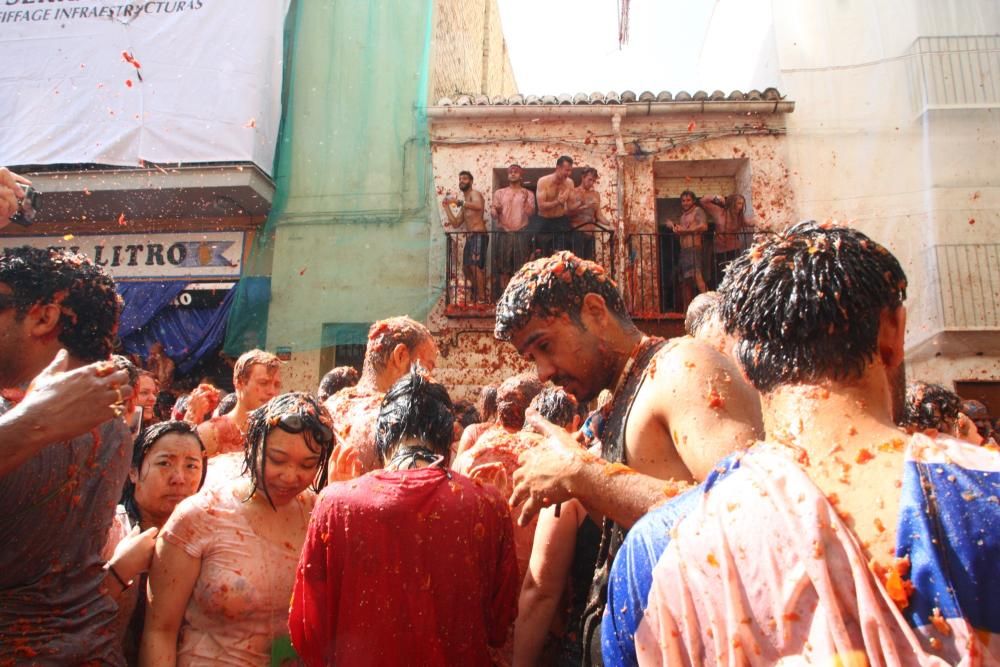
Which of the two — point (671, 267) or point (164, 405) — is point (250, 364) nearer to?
point (164, 405)

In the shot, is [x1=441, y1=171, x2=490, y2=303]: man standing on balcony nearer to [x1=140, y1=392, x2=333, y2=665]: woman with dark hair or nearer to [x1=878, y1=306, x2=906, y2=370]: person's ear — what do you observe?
[x1=140, y1=392, x2=333, y2=665]: woman with dark hair

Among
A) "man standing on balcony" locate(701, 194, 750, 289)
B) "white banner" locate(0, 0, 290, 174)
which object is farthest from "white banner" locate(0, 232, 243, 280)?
"man standing on balcony" locate(701, 194, 750, 289)

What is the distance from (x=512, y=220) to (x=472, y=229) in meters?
0.70

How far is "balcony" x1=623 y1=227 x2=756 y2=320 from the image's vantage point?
10.5m

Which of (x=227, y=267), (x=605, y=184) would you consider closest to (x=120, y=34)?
(x=227, y=267)

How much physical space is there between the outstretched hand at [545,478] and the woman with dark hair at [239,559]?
3.51 feet

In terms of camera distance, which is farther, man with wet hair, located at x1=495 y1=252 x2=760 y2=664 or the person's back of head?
the person's back of head

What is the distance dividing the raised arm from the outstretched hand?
1298mm

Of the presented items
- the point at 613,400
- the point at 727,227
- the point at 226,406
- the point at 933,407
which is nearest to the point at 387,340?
the point at 613,400

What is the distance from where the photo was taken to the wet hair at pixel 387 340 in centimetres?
410

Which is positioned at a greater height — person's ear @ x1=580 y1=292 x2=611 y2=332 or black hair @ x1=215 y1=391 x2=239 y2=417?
person's ear @ x1=580 y1=292 x2=611 y2=332

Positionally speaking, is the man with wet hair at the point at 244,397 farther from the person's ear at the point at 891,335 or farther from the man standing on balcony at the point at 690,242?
the man standing on balcony at the point at 690,242

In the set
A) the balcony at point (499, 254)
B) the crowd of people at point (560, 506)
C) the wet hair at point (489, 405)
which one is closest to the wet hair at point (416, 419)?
the crowd of people at point (560, 506)

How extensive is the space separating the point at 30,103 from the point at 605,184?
9.53 meters
